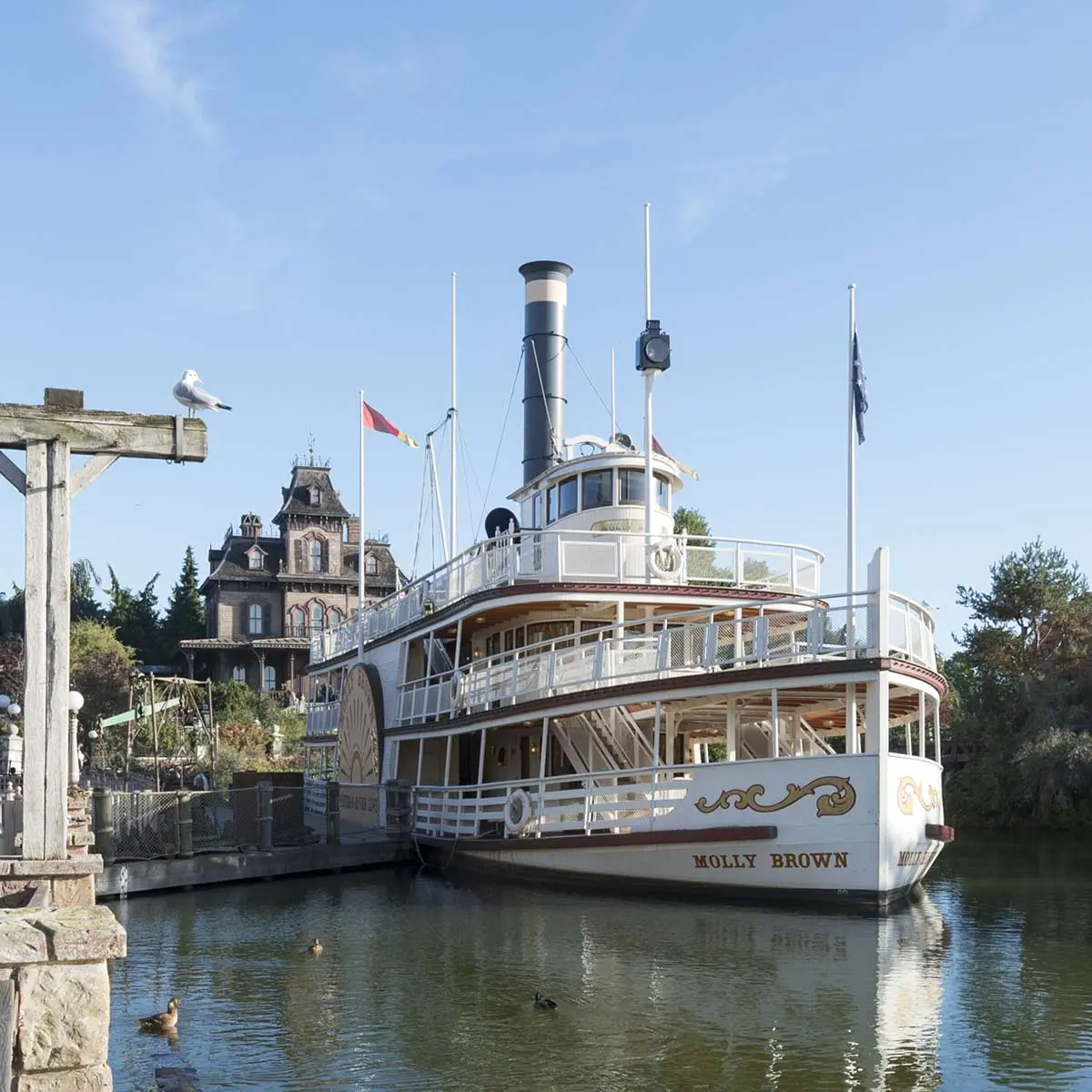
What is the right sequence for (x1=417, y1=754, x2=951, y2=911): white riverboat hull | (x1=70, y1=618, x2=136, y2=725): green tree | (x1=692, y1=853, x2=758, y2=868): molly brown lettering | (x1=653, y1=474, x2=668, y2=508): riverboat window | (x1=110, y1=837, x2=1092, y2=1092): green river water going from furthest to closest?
(x1=70, y1=618, x2=136, y2=725): green tree → (x1=653, y1=474, x2=668, y2=508): riverboat window → (x1=692, y1=853, x2=758, y2=868): molly brown lettering → (x1=417, y1=754, x2=951, y2=911): white riverboat hull → (x1=110, y1=837, x2=1092, y2=1092): green river water

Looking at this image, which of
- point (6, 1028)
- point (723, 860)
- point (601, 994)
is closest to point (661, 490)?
point (723, 860)

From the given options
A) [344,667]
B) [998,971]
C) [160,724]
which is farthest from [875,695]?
[160,724]

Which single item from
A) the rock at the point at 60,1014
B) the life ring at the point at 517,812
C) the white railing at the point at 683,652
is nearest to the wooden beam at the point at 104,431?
the rock at the point at 60,1014

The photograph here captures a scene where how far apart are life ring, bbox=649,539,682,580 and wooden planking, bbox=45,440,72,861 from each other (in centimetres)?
1500

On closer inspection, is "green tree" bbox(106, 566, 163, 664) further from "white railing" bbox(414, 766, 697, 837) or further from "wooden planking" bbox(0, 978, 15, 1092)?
"wooden planking" bbox(0, 978, 15, 1092)

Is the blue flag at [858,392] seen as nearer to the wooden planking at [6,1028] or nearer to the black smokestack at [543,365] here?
the black smokestack at [543,365]

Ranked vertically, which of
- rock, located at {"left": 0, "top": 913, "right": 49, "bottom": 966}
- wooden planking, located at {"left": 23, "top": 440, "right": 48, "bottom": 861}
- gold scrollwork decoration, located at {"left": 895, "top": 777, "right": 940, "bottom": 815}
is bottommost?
gold scrollwork decoration, located at {"left": 895, "top": 777, "right": 940, "bottom": 815}

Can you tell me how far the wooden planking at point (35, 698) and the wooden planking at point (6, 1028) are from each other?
2.74 meters

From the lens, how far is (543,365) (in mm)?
32375

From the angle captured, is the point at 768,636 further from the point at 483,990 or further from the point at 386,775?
the point at 386,775

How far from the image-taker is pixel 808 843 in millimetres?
18000

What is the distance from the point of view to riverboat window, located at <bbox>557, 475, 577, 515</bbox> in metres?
26.7

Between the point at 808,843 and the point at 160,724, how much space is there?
3183 cm

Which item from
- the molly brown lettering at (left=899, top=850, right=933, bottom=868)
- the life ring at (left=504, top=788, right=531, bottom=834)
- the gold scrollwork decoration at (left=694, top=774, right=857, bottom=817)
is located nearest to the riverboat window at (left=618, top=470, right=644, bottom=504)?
the life ring at (left=504, top=788, right=531, bottom=834)
